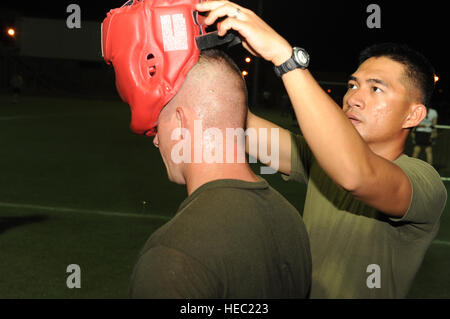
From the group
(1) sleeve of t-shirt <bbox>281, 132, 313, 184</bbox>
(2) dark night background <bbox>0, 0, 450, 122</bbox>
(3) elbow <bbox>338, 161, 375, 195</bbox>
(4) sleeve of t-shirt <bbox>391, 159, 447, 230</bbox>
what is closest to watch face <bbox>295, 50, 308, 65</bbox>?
(3) elbow <bbox>338, 161, 375, 195</bbox>

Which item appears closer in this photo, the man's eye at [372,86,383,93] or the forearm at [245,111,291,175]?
the man's eye at [372,86,383,93]

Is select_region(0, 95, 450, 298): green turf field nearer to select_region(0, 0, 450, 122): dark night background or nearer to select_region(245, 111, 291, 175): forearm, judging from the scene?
select_region(245, 111, 291, 175): forearm

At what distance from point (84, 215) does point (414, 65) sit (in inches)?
245

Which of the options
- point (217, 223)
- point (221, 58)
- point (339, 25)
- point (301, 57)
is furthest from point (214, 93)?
point (339, 25)

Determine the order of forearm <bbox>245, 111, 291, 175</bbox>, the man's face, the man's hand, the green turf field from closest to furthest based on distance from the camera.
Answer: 1. the man's hand
2. the man's face
3. forearm <bbox>245, 111, 291, 175</bbox>
4. the green turf field

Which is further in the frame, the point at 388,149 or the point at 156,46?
the point at 388,149

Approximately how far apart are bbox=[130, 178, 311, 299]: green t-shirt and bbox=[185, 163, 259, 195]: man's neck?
0.06 metres

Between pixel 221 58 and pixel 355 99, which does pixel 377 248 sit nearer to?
pixel 355 99

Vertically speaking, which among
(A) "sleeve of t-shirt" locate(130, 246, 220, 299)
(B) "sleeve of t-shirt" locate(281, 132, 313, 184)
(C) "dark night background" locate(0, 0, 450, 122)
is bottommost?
(A) "sleeve of t-shirt" locate(130, 246, 220, 299)

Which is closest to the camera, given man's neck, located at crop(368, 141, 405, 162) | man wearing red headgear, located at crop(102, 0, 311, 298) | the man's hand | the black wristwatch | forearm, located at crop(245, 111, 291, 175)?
man wearing red headgear, located at crop(102, 0, 311, 298)

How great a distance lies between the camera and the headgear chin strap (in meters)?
1.82

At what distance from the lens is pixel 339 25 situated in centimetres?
4897

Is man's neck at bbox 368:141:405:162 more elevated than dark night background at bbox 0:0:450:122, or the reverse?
dark night background at bbox 0:0:450:122

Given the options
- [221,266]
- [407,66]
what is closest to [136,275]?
[221,266]
